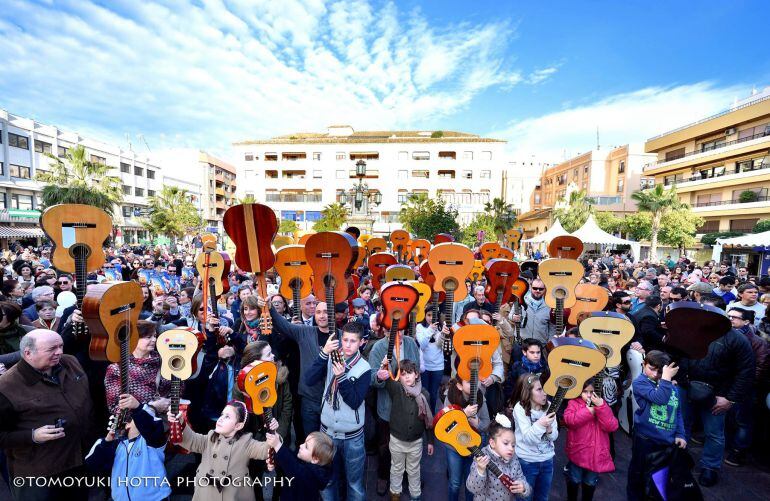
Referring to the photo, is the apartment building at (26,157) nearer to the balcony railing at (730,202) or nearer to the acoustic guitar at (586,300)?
the acoustic guitar at (586,300)

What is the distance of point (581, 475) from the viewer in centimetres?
366

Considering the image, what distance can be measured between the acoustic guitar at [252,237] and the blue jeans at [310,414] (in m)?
0.96

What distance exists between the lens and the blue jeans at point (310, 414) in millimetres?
4035

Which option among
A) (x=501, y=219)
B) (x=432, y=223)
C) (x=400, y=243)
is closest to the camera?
(x=400, y=243)

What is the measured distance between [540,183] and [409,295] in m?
64.7

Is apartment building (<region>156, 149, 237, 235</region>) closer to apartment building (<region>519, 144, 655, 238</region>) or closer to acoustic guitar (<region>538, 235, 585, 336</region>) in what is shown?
apartment building (<region>519, 144, 655, 238</region>)

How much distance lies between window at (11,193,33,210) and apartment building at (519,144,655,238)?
50.9 meters

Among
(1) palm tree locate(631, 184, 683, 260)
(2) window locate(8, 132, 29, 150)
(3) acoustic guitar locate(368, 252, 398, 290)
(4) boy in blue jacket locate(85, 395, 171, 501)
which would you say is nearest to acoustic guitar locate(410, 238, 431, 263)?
(3) acoustic guitar locate(368, 252, 398, 290)

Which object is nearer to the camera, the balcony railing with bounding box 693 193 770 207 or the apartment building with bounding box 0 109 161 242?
the apartment building with bounding box 0 109 161 242

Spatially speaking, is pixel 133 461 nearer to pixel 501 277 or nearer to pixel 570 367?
pixel 570 367

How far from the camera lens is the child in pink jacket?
336 centimetres

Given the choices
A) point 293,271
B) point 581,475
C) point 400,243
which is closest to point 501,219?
point 400,243

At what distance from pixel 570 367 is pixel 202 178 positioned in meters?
61.5

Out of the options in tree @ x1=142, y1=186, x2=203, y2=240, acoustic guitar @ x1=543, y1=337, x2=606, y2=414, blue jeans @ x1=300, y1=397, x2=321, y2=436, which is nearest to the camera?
acoustic guitar @ x1=543, y1=337, x2=606, y2=414
